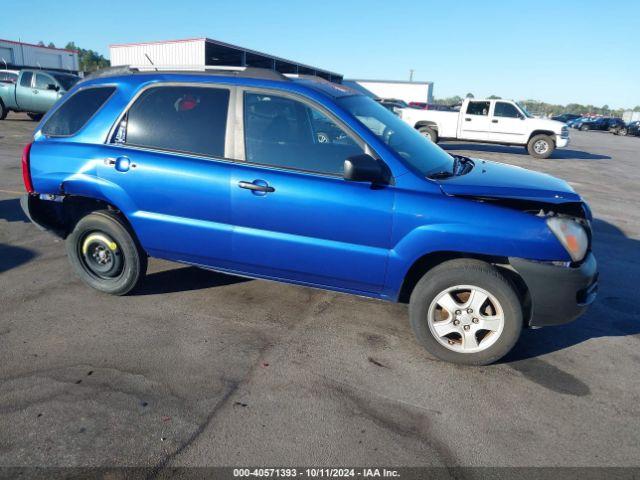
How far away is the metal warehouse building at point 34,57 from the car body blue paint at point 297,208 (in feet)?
110

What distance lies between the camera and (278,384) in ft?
9.60

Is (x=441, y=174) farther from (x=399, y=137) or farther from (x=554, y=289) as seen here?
(x=554, y=289)

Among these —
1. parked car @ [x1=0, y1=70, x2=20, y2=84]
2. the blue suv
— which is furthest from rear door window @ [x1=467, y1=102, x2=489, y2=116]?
parked car @ [x1=0, y1=70, x2=20, y2=84]

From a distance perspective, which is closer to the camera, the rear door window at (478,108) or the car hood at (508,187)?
the car hood at (508,187)

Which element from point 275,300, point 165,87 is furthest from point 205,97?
point 275,300

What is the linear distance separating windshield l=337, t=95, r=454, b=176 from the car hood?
0.74 feet

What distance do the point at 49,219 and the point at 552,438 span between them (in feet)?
14.2

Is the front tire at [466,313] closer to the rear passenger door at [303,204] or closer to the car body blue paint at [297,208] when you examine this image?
the car body blue paint at [297,208]

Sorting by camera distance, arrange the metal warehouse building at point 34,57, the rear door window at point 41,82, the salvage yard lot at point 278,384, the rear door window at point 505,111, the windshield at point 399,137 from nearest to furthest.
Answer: the salvage yard lot at point 278,384 < the windshield at point 399,137 < the rear door window at point 505,111 < the rear door window at point 41,82 < the metal warehouse building at point 34,57

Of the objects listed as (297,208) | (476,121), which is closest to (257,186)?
(297,208)

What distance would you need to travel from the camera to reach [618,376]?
10.5ft

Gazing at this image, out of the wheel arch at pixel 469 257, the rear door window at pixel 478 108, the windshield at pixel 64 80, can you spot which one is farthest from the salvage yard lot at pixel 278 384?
Result: the windshield at pixel 64 80

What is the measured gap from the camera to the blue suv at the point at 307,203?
3.06 m

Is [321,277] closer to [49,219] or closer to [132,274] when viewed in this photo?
[132,274]
